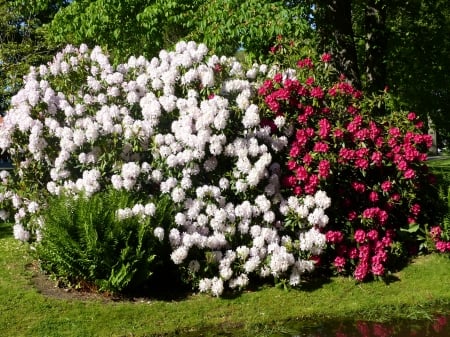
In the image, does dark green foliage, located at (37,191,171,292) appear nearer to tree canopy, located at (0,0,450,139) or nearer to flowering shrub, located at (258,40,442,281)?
flowering shrub, located at (258,40,442,281)

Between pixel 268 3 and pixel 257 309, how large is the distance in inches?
280

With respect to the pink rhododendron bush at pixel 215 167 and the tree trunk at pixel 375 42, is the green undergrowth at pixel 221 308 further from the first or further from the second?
the tree trunk at pixel 375 42

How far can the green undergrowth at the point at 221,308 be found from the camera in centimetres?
612

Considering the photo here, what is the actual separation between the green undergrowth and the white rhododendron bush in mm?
346

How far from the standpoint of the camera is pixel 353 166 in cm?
795

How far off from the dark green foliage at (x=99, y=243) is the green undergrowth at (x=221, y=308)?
12.7 inches

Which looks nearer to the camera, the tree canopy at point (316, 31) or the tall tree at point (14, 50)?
the tree canopy at point (316, 31)

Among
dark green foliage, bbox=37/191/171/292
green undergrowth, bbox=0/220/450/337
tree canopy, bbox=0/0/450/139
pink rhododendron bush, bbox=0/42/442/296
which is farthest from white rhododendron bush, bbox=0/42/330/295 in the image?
tree canopy, bbox=0/0/450/139

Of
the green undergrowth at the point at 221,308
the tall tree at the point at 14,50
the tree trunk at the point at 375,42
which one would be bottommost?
the green undergrowth at the point at 221,308

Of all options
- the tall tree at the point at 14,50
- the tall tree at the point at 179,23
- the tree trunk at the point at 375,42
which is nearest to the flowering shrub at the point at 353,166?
the tall tree at the point at 179,23

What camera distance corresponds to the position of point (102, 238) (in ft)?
21.7

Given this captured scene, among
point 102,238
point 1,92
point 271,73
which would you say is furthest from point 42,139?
point 1,92

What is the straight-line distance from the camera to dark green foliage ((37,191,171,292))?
259 inches

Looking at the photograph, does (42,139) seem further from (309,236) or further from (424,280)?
(424,280)
